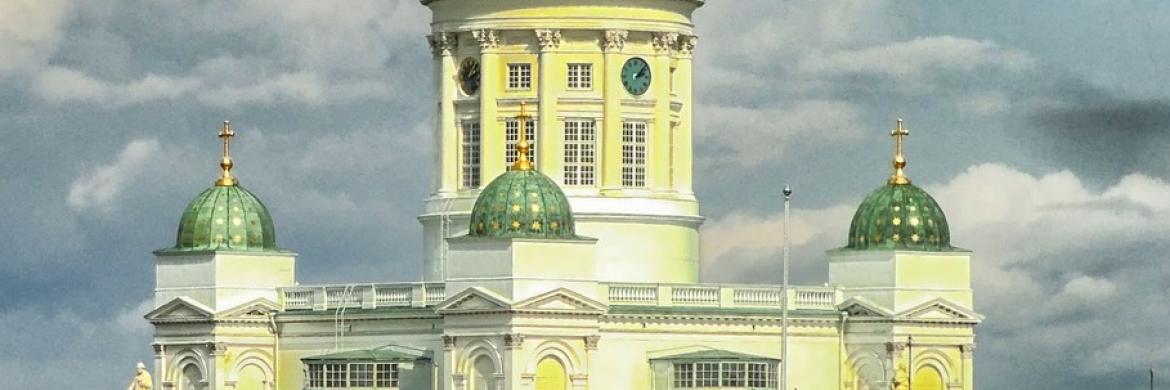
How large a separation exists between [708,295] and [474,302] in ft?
34.8

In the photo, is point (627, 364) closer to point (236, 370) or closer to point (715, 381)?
point (715, 381)

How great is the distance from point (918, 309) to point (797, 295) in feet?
14.7

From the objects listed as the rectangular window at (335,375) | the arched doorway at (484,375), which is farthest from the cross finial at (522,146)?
the rectangular window at (335,375)

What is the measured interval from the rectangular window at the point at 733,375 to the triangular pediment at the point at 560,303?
6017 millimetres

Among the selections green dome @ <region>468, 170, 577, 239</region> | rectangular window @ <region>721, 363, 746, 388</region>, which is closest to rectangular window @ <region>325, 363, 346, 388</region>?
green dome @ <region>468, 170, 577, 239</region>

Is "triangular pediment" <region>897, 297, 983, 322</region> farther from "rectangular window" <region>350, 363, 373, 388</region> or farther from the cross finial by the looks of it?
"rectangular window" <region>350, 363, 373, 388</region>

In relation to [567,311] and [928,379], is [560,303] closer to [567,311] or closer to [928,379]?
[567,311]

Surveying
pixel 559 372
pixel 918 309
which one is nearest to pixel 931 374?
pixel 918 309

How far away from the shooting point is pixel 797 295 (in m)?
199

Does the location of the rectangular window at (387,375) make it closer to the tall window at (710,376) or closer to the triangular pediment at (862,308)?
the tall window at (710,376)

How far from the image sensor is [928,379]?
654 feet

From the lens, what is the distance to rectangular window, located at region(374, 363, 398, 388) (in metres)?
194

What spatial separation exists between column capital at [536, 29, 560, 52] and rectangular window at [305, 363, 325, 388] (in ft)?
48.0

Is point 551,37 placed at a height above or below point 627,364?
above
